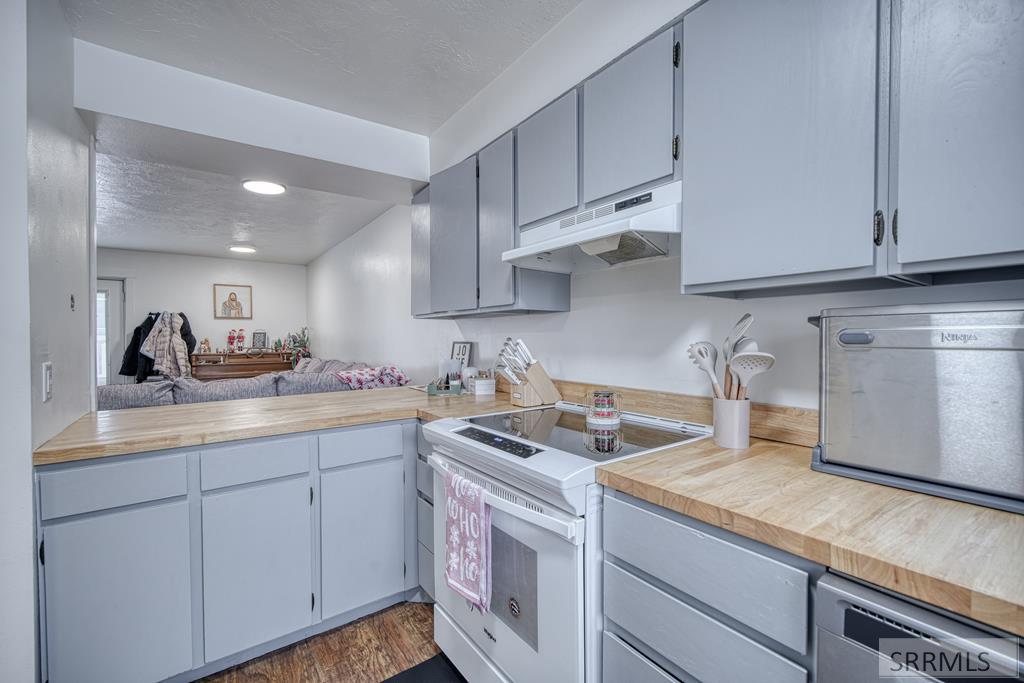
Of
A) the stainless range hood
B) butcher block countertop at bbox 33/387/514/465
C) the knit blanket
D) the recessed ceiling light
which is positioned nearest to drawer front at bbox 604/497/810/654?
the stainless range hood

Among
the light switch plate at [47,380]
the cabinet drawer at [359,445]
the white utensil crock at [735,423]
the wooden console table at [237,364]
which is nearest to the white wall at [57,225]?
the light switch plate at [47,380]

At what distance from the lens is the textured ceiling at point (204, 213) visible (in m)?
3.25

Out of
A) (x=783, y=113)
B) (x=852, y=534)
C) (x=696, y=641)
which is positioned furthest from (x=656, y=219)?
(x=696, y=641)

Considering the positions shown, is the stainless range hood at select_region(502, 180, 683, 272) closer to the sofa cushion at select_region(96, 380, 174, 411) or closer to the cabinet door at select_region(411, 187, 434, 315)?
the cabinet door at select_region(411, 187, 434, 315)

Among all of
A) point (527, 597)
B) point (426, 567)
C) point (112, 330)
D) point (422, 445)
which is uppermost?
point (112, 330)

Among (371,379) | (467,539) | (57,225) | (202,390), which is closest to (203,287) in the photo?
(202,390)

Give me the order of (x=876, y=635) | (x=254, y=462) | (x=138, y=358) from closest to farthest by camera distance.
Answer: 1. (x=876, y=635)
2. (x=254, y=462)
3. (x=138, y=358)

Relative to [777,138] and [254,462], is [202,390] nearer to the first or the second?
[254,462]

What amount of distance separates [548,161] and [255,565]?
185cm

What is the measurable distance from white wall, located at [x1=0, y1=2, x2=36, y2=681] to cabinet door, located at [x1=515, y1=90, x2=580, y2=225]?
1.49 meters

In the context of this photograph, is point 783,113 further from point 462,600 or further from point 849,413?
point 462,600

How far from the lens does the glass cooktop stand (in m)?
1.24

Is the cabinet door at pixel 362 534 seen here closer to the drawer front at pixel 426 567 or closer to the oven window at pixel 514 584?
the drawer front at pixel 426 567

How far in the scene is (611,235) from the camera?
1.31 meters
